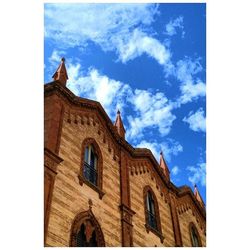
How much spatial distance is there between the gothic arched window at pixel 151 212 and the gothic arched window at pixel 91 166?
3.21m

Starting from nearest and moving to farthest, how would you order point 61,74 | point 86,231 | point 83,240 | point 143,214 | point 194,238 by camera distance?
point 83,240 < point 86,231 < point 61,74 < point 143,214 < point 194,238

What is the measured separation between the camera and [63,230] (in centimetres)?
1048

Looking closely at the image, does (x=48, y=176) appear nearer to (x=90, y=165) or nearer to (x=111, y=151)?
(x=90, y=165)

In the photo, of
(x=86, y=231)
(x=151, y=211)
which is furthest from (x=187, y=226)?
(x=86, y=231)

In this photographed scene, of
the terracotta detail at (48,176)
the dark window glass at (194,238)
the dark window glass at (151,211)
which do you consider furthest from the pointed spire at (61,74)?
the dark window glass at (194,238)

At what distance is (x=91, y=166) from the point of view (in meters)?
13.6

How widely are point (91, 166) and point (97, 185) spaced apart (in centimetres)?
81

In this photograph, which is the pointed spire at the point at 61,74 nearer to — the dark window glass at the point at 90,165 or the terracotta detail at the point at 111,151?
the terracotta detail at the point at 111,151

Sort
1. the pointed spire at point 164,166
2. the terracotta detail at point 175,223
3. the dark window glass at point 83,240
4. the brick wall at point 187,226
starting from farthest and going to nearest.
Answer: the pointed spire at point 164,166 → the brick wall at point 187,226 → the terracotta detail at point 175,223 → the dark window glass at point 83,240

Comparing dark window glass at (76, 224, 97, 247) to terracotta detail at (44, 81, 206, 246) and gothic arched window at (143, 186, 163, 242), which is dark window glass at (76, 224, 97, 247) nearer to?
terracotta detail at (44, 81, 206, 246)

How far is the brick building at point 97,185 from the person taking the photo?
1107 cm

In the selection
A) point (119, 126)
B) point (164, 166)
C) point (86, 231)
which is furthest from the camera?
point (164, 166)

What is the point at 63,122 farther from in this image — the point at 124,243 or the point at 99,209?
the point at 124,243
